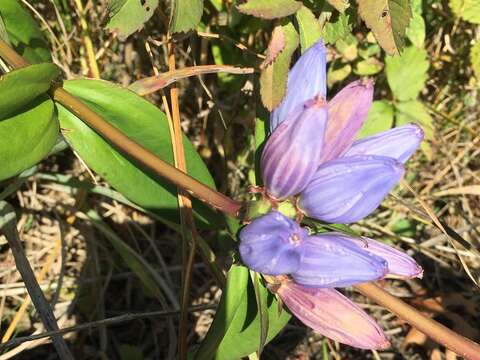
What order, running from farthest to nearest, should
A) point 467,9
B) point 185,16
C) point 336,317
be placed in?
1. point 467,9
2. point 185,16
3. point 336,317

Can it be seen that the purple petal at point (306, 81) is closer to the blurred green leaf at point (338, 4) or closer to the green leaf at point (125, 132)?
the blurred green leaf at point (338, 4)

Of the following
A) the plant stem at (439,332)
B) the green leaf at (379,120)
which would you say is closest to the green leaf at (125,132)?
the plant stem at (439,332)

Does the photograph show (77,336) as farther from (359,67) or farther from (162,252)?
(359,67)

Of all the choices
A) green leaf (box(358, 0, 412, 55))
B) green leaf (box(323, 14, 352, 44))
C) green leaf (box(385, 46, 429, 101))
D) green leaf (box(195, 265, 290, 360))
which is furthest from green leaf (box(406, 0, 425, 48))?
green leaf (box(195, 265, 290, 360))

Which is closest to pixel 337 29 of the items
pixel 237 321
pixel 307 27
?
pixel 307 27

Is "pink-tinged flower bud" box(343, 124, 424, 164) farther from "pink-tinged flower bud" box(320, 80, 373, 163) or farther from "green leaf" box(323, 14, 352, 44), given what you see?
"green leaf" box(323, 14, 352, 44)

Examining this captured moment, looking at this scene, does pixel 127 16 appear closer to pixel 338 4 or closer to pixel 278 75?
pixel 278 75
